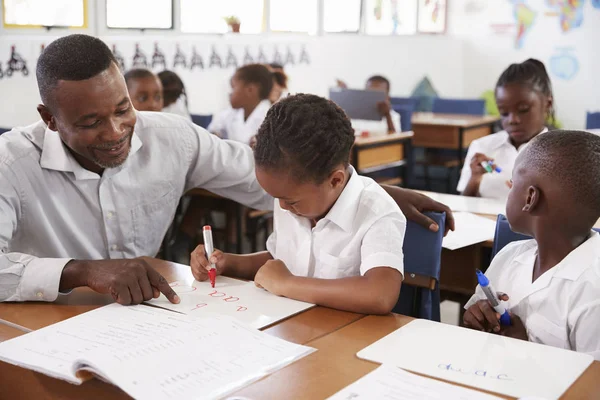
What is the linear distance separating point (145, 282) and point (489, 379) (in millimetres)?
708

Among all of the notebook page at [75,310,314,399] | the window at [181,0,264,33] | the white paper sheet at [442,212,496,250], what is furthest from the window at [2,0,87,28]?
the notebook page at [75,310,314,399]

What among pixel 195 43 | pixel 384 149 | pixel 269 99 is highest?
pixel 195 43

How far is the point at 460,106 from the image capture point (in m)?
6.13

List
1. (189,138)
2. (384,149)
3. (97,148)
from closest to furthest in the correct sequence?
(97,148)
(189,138)
(384,149)

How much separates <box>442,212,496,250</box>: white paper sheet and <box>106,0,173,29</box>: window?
321 centimetres

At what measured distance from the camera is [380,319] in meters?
1.36

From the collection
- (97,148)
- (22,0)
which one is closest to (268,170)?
(97,148)

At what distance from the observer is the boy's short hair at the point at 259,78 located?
4852mm

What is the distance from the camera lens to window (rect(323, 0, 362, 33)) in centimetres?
668

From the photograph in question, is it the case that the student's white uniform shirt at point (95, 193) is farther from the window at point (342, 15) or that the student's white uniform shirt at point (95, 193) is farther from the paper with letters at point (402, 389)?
the window at point (342, 15)

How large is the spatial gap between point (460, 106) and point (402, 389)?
5365 millimetres

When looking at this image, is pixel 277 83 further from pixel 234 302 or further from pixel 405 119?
pixel 234 302

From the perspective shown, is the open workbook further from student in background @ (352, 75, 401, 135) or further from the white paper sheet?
student in background @ (352, 75, 401, 135)

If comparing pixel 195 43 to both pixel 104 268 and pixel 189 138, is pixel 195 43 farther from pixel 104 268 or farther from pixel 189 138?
pixel 104 268
